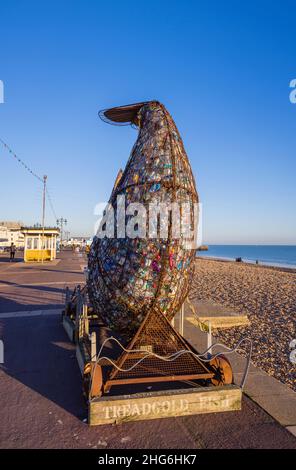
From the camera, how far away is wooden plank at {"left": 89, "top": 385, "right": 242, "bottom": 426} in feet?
12.3

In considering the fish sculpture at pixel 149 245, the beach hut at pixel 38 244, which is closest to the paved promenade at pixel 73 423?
the fish sculpture at pixel 149 245

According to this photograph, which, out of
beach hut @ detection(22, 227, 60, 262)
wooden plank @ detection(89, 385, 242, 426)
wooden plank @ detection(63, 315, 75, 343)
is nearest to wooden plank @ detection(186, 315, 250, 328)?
wooden plank @ detection(63, 315, 75, 343)

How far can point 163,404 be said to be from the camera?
3898mm

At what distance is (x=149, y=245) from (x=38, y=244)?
29.7m

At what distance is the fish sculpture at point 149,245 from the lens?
475 cm

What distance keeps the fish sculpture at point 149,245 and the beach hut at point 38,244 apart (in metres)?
26.3

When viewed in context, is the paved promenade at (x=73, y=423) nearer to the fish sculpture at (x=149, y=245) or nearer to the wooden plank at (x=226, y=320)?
the fish sculpture at (x=149, y=245)

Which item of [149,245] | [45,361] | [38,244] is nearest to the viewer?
[149,245]

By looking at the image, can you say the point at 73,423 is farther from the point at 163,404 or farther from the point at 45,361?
the point at 45,361

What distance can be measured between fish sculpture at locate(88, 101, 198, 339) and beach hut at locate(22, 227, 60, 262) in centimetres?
2630

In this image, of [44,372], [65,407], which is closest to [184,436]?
[65,407]

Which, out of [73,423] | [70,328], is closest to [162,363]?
[73,423]

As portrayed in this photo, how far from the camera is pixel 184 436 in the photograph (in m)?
3.49

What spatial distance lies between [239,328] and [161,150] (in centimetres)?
606
